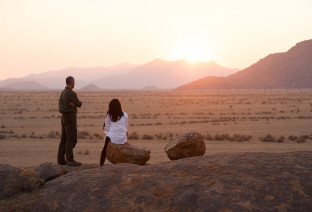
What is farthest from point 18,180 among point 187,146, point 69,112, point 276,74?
point 276,74

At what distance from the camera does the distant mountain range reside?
433ft

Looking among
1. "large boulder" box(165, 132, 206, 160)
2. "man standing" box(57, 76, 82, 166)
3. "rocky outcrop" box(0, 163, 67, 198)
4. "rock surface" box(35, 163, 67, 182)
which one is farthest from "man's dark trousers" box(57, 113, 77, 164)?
"large boulder" box(165, 132, 206, 160)

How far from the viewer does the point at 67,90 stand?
7.69 m

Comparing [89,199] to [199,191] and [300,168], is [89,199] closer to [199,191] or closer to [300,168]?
[199,191]

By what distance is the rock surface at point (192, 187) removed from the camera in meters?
3.91

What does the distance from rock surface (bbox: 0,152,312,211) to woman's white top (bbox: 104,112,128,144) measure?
6.25 ft

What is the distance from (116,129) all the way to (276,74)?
142 m

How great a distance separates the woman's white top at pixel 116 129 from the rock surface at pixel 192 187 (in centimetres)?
190

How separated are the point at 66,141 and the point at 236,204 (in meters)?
5.15

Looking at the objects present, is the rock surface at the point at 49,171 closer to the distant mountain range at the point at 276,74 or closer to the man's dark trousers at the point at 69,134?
the man's dark trousers at the point at 69,134

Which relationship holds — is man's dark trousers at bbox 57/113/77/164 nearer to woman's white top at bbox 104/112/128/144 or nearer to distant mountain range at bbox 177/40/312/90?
woman's white top at bbox 104/112/128/144

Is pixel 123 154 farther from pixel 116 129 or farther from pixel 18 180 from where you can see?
pixel 18 180

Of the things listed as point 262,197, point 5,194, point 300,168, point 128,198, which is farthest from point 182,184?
point 5,194

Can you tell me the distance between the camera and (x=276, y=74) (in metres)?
140
